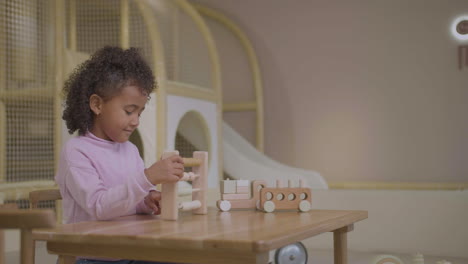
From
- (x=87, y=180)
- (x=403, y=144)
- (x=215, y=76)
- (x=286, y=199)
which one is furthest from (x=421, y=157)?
(x=87, y=180)

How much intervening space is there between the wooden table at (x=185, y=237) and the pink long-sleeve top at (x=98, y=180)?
41 millimetres

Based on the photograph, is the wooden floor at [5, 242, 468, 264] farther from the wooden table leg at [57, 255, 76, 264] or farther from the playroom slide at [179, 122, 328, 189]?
the wooden table leg at [57, 255, 76, 264]

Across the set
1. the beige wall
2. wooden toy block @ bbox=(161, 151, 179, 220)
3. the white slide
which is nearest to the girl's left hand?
wooden toy block @ bbox=(161, 151, 179, 220)

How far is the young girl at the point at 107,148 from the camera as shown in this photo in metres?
1.15

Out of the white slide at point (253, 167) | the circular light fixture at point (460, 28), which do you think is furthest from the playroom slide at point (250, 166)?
the circular light fixture at point (460, 28)

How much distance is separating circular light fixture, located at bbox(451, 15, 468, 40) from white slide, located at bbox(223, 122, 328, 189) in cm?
122

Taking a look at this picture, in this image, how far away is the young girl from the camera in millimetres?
1146

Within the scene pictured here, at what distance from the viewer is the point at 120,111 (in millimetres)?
1286

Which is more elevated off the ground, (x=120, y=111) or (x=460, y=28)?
(x=460, y=28)

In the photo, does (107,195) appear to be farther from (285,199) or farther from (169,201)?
(285,199)

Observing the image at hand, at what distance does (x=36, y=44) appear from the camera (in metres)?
2.88

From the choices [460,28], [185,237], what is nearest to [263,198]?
[185,237]

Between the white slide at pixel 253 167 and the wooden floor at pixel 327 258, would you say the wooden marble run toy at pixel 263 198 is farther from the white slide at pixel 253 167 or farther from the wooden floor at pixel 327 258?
the white slide at pixel 253 167

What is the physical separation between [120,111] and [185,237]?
0.47 meters
